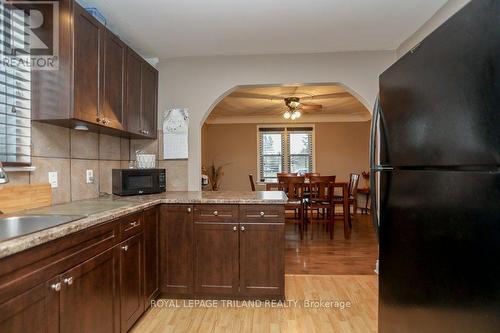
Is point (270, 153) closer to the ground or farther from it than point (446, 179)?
farther from it

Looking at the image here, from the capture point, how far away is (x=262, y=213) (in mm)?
2365

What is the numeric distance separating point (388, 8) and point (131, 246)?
8.66 ft

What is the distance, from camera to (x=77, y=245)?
4.54 feet

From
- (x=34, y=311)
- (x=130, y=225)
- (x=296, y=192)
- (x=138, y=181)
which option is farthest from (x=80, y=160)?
(x=296, y=192)

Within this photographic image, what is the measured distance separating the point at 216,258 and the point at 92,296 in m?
1.05

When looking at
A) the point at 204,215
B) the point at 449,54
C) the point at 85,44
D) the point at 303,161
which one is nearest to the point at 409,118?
the point at 449,54

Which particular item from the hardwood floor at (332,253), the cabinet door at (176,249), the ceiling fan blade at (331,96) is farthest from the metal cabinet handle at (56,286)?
the ceiling fan blade at (331,96)

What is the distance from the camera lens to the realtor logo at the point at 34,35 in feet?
5.51

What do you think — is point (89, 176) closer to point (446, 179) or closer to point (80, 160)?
point (80, 160)

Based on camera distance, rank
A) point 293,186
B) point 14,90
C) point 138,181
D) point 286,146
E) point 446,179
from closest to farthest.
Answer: point 446,179, point 14,90, point 138,181, point 293,186, point 286,146

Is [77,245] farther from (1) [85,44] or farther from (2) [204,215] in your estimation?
(1) [85,44]

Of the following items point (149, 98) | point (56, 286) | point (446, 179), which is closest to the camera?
point (446, 179)

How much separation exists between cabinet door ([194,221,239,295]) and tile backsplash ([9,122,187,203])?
0.90 metres

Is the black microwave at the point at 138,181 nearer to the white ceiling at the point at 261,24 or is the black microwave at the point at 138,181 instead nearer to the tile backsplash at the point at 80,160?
the tile backsplash at the point at 80,160
